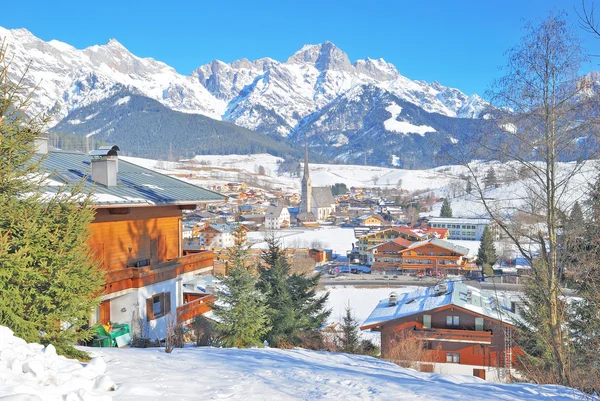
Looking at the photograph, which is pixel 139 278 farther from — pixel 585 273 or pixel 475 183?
pixel 585 273

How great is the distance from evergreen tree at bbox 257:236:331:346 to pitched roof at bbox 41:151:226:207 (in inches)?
171

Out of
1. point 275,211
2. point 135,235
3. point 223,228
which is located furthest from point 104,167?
point 275,211

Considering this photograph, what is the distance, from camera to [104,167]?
11562 millimetres

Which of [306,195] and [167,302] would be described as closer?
[167,302]

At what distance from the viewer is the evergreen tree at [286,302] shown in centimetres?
1599

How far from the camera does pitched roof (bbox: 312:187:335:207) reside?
124688 mm

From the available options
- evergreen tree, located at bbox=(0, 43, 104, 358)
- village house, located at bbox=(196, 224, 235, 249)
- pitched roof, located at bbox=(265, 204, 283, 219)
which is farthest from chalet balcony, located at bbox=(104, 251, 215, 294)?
pitched roof, located at bbox=(265, 204, 283, 219)

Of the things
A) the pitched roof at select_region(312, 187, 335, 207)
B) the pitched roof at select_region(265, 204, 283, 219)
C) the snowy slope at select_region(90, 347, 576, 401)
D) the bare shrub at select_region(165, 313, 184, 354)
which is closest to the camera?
the snowy slope at select_region(90, 347, 576, 401)

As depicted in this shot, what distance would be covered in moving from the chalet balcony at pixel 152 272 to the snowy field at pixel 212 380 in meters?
3.55

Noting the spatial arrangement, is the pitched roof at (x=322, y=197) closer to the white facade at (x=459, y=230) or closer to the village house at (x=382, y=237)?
the white facade at (x=459, y=230)

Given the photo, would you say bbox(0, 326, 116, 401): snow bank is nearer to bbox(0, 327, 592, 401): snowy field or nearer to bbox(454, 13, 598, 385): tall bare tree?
bbox(0, 327, 592, 401): snowy field

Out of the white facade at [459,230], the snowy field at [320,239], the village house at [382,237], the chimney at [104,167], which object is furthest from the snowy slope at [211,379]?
the white facade at [459,230]

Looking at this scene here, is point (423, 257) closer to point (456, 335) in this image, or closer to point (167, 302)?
point (456, 335)

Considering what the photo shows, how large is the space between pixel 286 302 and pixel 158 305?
511 centimetres
